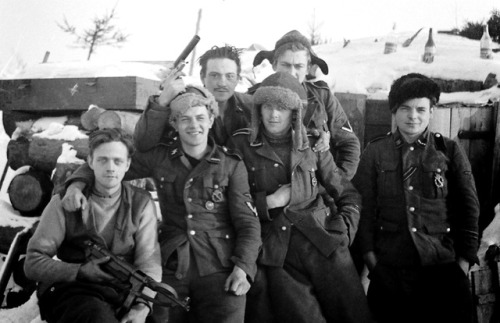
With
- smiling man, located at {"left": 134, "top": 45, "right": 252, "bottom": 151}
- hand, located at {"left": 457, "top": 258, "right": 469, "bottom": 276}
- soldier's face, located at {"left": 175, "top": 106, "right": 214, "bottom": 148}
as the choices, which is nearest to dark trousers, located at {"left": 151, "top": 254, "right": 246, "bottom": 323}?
soldier's face, located at {"left": 175, "top": 106, "right": 214, "bottom": 148}

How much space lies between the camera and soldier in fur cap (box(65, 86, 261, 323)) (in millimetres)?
3039

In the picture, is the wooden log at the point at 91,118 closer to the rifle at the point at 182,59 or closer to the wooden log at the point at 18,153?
the wooden log at the point at 18,153

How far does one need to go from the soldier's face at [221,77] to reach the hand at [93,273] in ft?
5.37

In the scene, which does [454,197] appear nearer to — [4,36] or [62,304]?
[62,304]

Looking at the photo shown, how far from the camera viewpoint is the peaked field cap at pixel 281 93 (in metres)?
3.39

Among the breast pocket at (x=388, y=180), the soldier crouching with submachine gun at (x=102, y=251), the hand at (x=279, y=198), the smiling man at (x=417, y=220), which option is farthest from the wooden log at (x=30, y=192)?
the breast pocket at (x=388, y=180)

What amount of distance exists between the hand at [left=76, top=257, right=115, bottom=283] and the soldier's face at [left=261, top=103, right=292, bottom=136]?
142 centimetres

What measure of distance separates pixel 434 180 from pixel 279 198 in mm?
1100

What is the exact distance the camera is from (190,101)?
3.22 m

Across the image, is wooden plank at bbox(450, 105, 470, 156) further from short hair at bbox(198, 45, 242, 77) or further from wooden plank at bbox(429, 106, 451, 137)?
short hair at bbox(198, 45, 242, 77)

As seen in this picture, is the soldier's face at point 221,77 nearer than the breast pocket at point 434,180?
No

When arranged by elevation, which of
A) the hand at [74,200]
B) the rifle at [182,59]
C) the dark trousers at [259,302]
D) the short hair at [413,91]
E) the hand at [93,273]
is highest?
the rifle at [182,59]

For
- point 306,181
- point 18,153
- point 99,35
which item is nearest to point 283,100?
point 306,181

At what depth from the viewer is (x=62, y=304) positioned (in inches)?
104
